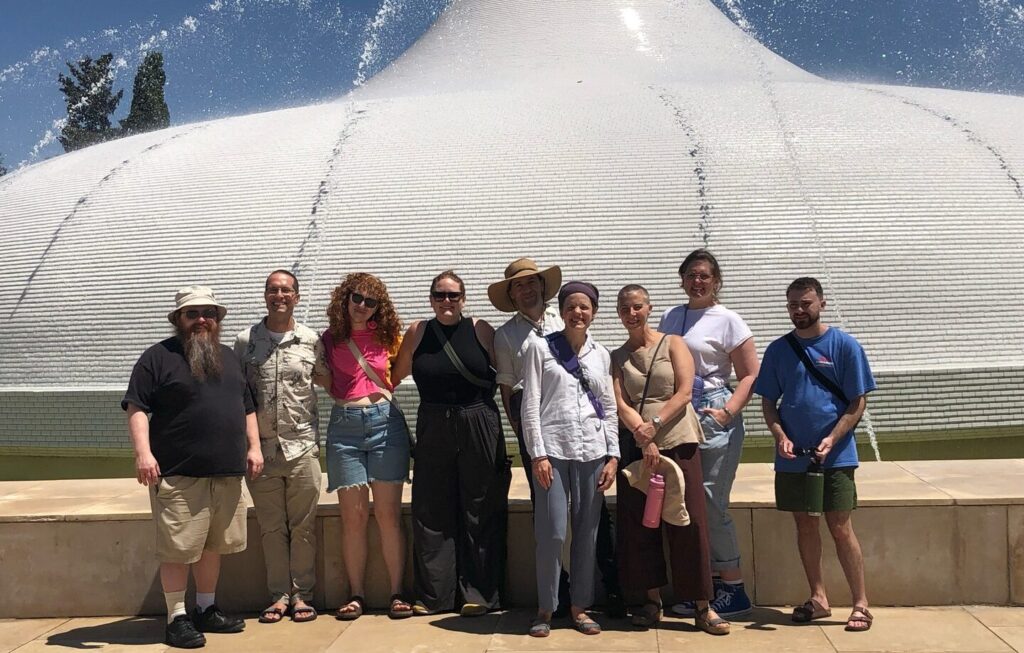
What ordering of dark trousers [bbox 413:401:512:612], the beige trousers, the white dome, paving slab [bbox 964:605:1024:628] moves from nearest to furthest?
paving slab [bbox 964:605:1024:628], dark trousers [bbox 413:401:512:612], the beige trousers, the white dome

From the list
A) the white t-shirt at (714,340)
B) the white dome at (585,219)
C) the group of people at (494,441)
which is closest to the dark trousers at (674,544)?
the group of people at (494,441)

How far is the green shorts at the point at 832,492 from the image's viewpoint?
151 inches

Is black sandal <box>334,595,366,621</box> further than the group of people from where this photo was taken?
Yes

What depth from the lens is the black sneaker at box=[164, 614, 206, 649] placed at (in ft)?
12.5

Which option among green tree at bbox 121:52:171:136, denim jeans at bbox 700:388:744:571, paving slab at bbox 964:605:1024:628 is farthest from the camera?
green tree at bbox 121:52:171:136

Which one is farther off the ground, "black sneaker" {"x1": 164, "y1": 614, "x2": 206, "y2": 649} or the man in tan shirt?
the man in tan shirt

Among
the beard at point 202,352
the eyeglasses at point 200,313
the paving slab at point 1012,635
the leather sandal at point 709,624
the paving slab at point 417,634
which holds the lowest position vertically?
the paving slab at point 1012,635

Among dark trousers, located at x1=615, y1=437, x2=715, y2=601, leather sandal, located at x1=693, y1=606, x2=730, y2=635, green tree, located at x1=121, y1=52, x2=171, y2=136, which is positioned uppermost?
green tree, located at x1=121, y1=52, x2=171, y2=136

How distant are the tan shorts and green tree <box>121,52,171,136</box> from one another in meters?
37.3

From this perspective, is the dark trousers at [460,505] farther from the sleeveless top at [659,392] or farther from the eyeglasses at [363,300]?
the sleeveless top at [659,392]

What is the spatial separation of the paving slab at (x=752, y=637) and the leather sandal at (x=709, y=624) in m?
0.02

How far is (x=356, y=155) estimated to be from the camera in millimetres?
10742

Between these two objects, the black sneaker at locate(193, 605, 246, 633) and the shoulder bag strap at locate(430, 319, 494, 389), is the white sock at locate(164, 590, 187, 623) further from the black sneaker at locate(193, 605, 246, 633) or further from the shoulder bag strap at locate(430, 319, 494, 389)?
the shoulder bag strap at locate(430, 319, 494, 389)

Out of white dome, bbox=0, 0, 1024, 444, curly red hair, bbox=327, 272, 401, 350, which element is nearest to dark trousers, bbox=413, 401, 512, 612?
curly red hair, bbox=327, 272, 401, 350
